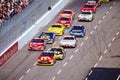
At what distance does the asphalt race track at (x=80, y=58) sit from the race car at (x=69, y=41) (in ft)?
1.73

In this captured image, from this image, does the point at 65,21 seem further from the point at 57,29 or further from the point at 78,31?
the point at 78,31

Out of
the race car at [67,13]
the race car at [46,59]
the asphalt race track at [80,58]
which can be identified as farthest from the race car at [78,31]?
the race car at [46,59]

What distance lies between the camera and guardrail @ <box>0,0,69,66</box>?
5519 centimetres

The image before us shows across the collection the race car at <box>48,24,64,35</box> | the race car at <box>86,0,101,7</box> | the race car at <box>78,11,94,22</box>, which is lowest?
the race car at <box>48,24,64,35</box>

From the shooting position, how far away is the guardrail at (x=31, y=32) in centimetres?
5519

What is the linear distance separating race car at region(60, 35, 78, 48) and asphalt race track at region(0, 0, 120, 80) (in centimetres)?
53

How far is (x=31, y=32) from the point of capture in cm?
6297

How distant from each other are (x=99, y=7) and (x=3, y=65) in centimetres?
2442

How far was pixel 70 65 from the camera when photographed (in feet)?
175

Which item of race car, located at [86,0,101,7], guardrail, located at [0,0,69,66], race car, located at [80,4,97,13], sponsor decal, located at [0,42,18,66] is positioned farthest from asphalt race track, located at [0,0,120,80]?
race car, located at [86,0,101,7]

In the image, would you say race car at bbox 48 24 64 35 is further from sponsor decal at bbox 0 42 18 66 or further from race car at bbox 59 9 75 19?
sponsor decal at bbox 0 42 18 66

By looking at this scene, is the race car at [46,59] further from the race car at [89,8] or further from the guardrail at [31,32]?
the race car at [89,8]

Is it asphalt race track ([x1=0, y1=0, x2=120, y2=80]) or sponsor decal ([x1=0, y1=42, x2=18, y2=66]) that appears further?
sponsor decal ([x1=0, y1=42, x2=18, y2=66])

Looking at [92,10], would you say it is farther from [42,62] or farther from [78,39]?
[42,62]
